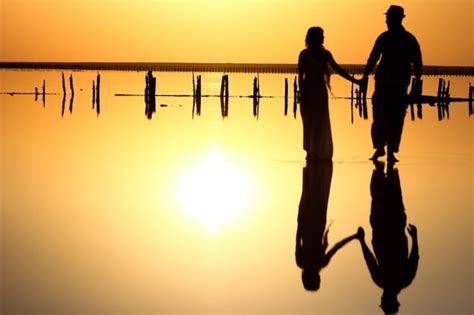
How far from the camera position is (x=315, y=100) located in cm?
1576

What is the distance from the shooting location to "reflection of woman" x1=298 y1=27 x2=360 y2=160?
15516 millimetres

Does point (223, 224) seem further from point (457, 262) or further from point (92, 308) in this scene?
point (92, 308)

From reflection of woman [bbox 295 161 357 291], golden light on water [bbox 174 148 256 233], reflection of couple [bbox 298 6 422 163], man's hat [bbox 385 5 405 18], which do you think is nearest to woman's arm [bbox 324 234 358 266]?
reflection of woman [bbox 295 161 357 291]

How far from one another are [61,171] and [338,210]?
4.93m

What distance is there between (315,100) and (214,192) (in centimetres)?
389

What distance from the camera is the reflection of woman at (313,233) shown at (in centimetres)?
774

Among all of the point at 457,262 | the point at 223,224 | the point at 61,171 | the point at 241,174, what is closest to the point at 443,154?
the point at 241,174

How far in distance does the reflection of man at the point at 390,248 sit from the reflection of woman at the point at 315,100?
3188 mm

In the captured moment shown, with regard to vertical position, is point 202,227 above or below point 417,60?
below

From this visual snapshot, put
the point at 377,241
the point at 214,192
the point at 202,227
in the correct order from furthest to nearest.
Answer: the point at 214,192 → the point at 202,227 → the point at 377,241

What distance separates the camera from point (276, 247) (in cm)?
858

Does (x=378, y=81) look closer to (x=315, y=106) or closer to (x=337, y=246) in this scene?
(x=315, y=106)

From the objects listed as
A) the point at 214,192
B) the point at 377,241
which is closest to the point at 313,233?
the point at 377,241

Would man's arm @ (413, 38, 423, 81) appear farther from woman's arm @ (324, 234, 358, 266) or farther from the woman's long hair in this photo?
woman's arm @ (324, 234, 358, 266)
